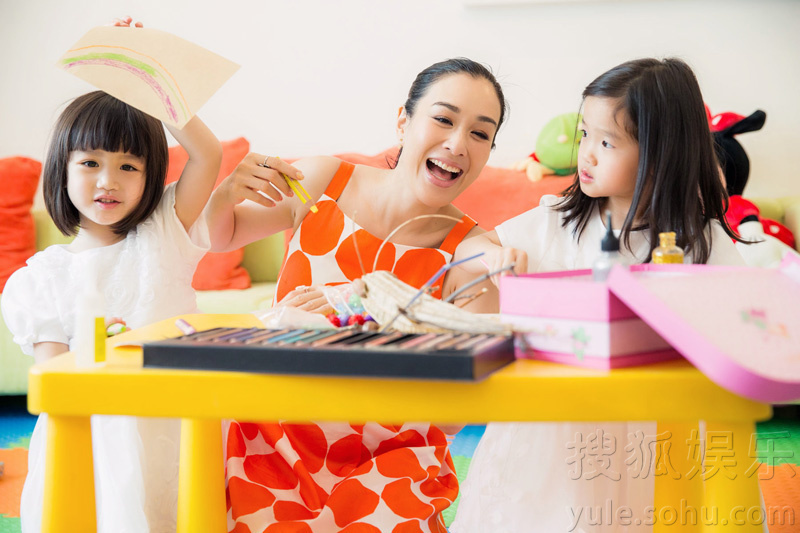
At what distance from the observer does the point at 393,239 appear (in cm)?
136

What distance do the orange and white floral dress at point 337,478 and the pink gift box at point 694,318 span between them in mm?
443

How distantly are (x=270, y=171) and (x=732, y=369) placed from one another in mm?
750

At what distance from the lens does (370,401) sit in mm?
611

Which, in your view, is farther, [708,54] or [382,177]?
[708,54]

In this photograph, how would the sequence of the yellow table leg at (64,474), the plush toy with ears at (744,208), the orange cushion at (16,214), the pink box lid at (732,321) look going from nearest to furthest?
the pink box lid at (732,321) → the yellow table leg at (64,474) → the plush toy with ears at (744,208) → the orange cushion at (16,214)

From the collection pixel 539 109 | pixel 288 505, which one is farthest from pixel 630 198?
pixel 539 109

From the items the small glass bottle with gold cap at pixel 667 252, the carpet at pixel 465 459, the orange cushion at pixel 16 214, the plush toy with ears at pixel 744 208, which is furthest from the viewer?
the orange cushion at pixel 16 214

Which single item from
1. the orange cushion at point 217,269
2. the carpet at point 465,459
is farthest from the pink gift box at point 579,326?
the orange cushion at point 217,269

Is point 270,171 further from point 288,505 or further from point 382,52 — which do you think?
point 382,52

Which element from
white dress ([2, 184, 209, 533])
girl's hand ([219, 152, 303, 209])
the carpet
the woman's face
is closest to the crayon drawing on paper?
girl's hand ([219, 152, 303, 209])

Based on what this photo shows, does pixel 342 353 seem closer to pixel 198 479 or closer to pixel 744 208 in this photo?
pixel 198 479

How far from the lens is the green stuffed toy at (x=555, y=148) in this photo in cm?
233

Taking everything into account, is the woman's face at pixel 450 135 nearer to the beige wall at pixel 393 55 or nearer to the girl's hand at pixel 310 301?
the girl's hand at pixel 310 301

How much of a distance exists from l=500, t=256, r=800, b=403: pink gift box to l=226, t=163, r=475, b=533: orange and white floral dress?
0.44 metres
